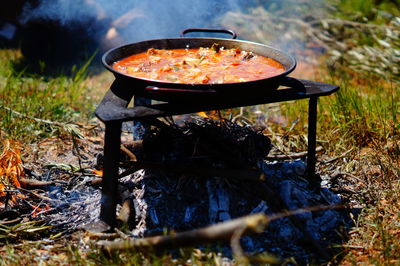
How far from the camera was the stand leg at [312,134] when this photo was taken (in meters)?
3.46

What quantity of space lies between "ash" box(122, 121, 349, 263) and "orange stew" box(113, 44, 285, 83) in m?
0.48

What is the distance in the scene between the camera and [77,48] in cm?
752

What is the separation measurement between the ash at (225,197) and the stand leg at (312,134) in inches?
5.6

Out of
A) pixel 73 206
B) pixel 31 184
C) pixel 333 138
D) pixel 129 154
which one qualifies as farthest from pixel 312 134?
pixel 31 184

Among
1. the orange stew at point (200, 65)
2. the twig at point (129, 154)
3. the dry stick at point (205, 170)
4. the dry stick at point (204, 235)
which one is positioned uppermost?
the orange stew at point (200, 65)

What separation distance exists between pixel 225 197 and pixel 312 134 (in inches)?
33.6

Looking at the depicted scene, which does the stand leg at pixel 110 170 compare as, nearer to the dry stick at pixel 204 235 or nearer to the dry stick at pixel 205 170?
the dry stick at pixel 205 170

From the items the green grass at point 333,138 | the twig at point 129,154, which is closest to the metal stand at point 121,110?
the green grass at point 333,138

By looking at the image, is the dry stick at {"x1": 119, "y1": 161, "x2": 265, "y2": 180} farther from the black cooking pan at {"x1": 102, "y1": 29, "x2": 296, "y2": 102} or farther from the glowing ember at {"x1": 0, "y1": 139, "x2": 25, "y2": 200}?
the glowing ember at {"x1": 0, "y1": 139, "x2": 25, "y2": 200}

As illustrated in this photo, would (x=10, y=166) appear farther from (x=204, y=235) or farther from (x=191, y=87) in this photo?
(x=204, y=235)

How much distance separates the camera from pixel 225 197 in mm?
3275

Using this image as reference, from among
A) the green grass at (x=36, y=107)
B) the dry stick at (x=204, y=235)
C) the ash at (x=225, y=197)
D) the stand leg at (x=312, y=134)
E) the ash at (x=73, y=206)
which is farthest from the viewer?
Result: the green grass at (x=36, y=107)

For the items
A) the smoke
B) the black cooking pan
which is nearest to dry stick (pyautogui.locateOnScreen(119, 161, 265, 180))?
the black cooking pan

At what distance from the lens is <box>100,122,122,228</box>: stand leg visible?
2934mm
